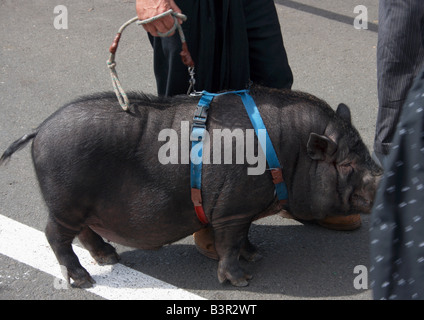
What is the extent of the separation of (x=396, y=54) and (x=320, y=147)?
107 centimetres

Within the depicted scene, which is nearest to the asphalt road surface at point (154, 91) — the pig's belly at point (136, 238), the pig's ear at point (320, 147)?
the pig's belly at point (136, 238)

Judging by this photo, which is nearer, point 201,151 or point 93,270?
point 201,151

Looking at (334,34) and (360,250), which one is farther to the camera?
(334,34)

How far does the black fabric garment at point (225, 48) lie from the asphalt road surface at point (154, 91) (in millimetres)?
896

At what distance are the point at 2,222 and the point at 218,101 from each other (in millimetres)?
1580

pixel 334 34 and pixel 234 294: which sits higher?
pixel 334 34

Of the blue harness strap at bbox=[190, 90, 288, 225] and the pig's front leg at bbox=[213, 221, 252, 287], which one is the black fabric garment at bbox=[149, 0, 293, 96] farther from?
the pig's front leg at bbox=[213, 221, 252, 287]

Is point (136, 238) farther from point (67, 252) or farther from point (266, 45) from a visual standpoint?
point (266, 45)

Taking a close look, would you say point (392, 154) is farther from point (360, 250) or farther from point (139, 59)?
point (139, 59)

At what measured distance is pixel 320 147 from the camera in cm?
281

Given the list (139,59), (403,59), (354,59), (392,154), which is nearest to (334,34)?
(354,59)

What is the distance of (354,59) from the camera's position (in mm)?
5488

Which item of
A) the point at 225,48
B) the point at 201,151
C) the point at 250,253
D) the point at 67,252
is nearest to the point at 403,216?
the point at 201,151

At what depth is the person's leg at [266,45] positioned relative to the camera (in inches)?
127
